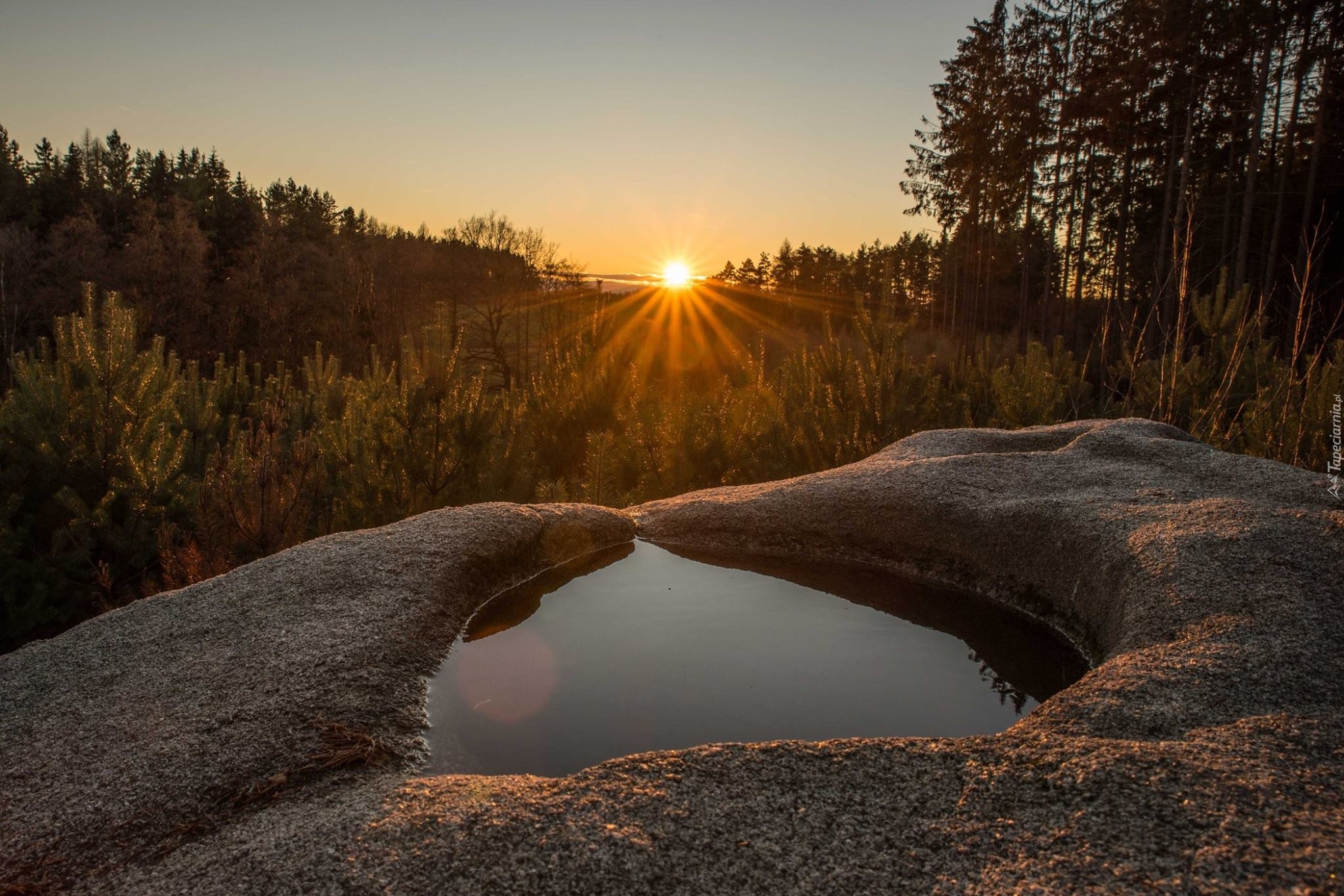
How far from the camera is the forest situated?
5645 mm

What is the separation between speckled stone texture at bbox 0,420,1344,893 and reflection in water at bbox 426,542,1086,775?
0.59 feet

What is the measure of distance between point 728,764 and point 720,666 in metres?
0.93

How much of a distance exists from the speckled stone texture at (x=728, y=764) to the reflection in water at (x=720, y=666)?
0.59 feet

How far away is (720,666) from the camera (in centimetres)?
276

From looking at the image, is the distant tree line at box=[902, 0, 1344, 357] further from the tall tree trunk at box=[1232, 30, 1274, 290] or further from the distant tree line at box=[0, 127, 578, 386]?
the distant tree line at box=[0, 127, 578, 386]

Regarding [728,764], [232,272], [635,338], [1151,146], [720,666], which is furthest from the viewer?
[232,272]

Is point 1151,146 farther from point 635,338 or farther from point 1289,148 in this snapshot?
point 635,338

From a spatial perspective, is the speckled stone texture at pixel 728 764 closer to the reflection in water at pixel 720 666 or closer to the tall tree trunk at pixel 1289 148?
the reflection in water at pixel 720 666

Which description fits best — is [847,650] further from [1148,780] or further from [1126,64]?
[1126,64]

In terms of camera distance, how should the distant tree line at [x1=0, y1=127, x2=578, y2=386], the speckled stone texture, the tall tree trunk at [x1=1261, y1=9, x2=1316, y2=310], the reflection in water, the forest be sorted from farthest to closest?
1. the distant tree line at [x1=0, y1=127, x2=578, y2=386]
2. the tall tree trunk at [x1=1261, y1=9, x2=1316, y2=310]
3. the forest
4. the reflection in water
5. the speckled stone texture

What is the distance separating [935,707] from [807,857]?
110 cm

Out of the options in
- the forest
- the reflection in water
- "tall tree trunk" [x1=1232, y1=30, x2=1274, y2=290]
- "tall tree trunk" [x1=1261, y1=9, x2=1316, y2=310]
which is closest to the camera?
the reflection in water

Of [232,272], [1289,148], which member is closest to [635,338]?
[1289,148]

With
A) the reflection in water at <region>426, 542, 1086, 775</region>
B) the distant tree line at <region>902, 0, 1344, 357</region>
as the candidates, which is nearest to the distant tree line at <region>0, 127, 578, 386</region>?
the distant tree line at <region>902, 0, 1344, 357</region>
